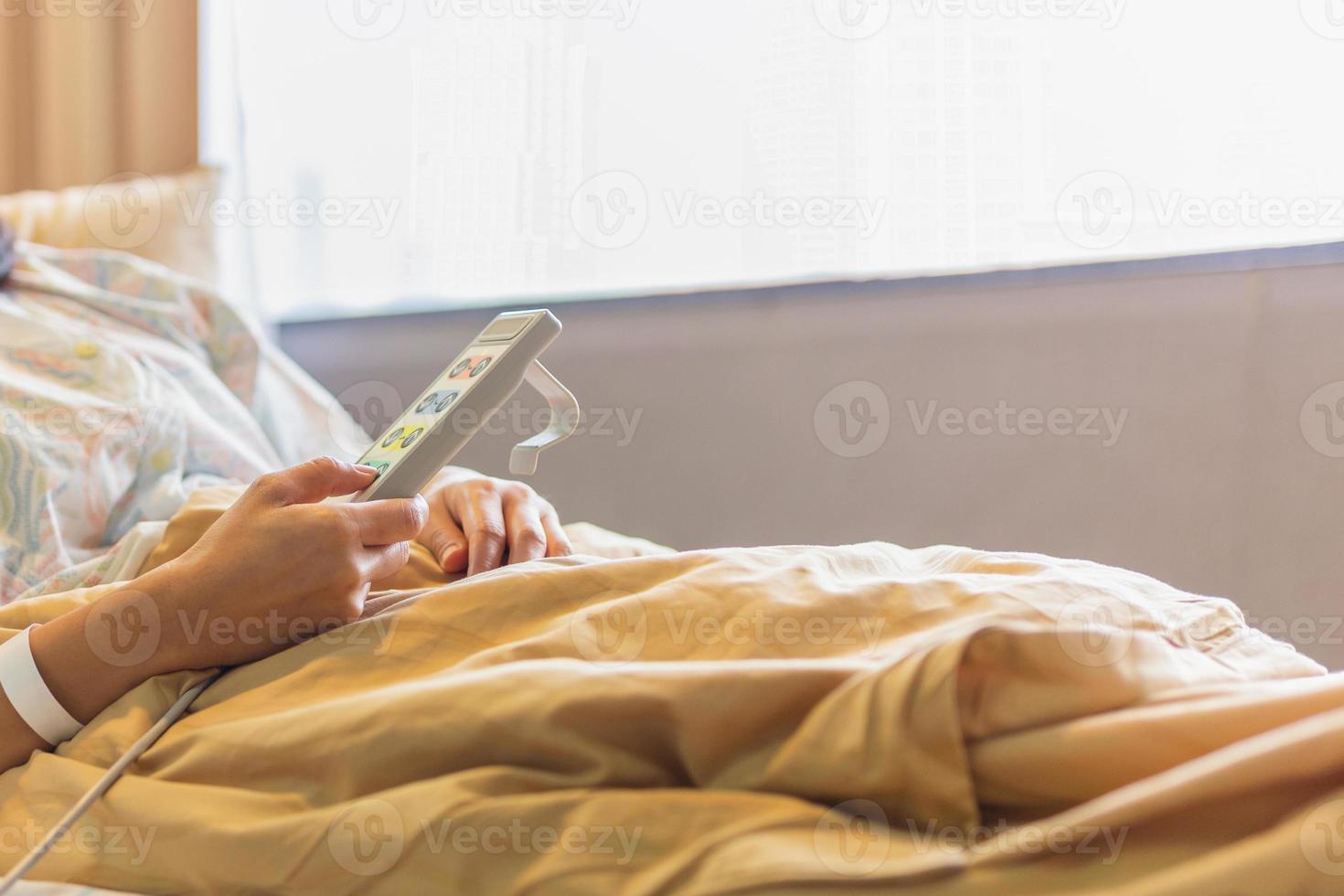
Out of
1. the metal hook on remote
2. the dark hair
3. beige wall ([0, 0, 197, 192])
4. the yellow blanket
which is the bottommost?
the yellow blanket

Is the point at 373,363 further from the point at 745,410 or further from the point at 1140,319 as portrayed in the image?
the point at 1140,319

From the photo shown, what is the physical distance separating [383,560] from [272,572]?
0.22 feet

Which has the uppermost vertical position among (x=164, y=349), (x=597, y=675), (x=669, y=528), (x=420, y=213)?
(x=420, y=213)

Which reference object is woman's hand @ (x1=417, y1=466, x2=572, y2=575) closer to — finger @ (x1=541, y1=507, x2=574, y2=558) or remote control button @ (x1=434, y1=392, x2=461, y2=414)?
finger @ (x1=541, y1=507, x2=574, y2=558)

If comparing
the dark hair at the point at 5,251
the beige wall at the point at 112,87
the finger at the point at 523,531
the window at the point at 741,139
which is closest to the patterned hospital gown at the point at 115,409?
the dark hair at the point at 5,251

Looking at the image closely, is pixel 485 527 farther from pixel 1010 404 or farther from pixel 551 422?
pixel 1010 404

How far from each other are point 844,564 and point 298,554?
0.30 metres

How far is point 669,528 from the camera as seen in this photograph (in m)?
1.38

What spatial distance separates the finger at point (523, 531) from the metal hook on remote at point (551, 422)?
0.04 metres

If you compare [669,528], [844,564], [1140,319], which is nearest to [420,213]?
[669,528]

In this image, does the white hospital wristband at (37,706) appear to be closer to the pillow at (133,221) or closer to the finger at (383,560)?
the finger at (383,560)

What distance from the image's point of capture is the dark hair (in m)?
1.01

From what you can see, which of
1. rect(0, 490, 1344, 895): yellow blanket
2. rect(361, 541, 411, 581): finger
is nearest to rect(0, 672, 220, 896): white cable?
rect(0, 490, 1344, 895): yellow blanket

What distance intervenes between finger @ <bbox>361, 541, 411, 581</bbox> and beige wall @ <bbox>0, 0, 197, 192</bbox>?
1202mm
